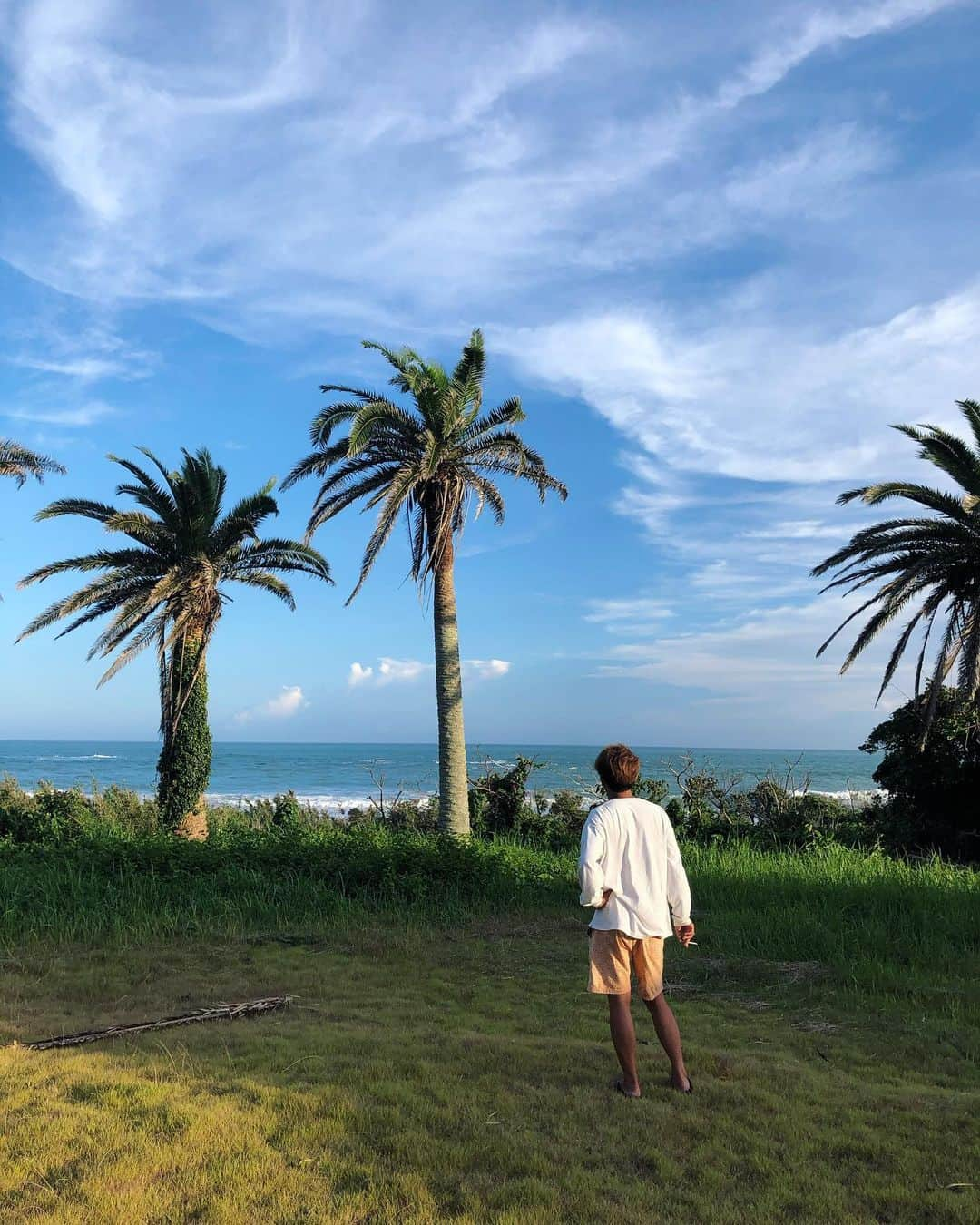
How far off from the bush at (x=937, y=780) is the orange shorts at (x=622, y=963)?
17201 mm

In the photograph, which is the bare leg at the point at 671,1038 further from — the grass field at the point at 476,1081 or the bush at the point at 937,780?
the bush at the point at 937,780

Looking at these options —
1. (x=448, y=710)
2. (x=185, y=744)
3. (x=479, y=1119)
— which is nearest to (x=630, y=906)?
(x=479, y=1119)

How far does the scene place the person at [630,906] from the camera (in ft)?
15.3

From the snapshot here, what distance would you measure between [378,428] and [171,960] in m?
11.0

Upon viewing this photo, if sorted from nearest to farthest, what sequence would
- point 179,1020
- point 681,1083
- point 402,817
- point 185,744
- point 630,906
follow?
point 630,906 → point 681,1083 → point 179,1020 → point 185,744 → point 402,817

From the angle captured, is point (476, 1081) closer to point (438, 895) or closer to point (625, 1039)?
point (625, 1039)

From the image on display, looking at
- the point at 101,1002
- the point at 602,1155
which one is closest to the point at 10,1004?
the point at 101,1002

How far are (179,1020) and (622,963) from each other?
362 centimetres

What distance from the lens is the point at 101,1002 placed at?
7484 millimetres

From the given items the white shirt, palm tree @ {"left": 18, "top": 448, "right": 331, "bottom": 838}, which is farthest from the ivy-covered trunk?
the white shirt

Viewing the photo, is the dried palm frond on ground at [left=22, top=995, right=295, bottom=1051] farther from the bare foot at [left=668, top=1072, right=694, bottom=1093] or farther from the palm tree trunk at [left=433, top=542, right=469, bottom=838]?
the palm tree trunk at [left=433, top=542, right=469, bottom=838]

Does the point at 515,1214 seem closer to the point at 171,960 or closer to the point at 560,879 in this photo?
the point at 171,960

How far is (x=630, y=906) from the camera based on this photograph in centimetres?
468


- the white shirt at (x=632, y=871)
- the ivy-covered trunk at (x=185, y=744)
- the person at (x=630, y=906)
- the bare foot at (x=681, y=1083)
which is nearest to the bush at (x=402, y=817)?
the ivy-covered trunk at (x=185, y=744)
